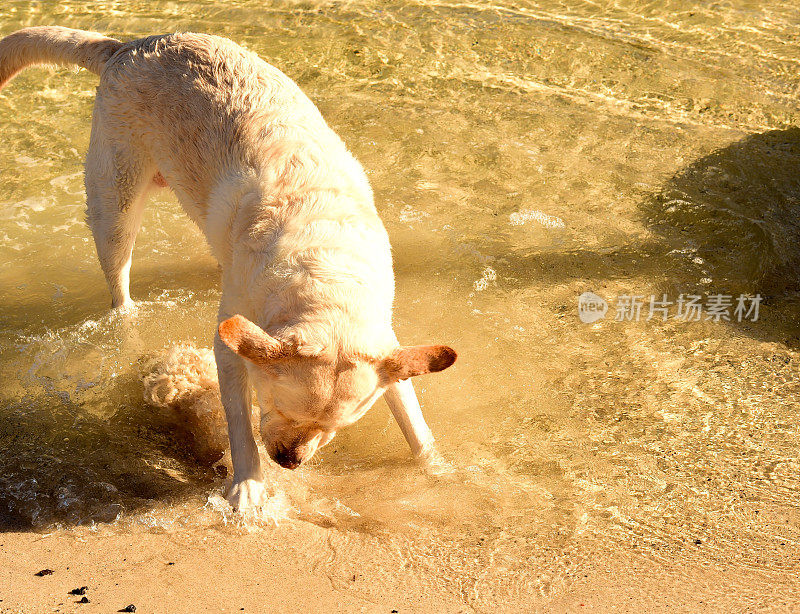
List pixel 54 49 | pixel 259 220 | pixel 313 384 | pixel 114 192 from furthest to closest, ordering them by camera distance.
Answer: pixel 54 49
pixel 114 192
pixel 259 220
pixel 313 384

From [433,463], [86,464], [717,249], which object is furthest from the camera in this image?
[717,249]

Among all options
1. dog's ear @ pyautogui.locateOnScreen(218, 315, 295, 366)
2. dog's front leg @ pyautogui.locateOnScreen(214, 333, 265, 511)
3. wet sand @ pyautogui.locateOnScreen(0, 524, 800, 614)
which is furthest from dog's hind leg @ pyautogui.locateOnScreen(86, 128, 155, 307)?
dog's ear @ pyautogui.locateOnScreen(218, 315, 295, 366)

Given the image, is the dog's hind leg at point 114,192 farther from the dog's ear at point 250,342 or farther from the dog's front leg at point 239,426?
the dog's ear at point 250,342

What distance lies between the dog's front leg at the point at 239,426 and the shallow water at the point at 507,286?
18cm

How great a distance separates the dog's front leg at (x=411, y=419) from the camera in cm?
471

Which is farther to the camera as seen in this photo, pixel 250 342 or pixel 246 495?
pixel 246 495

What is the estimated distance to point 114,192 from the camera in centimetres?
530

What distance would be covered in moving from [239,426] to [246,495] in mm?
371

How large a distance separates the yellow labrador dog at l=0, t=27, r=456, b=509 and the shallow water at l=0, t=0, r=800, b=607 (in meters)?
0.64

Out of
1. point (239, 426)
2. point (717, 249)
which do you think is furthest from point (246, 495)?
point (717, 249)

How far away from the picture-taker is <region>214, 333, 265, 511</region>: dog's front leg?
431cm

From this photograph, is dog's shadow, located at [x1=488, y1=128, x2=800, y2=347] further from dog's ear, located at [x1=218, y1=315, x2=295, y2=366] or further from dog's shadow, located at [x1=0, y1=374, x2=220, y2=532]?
dog's ear, located at [x1=218, y1=315, x2=295, y2=366]

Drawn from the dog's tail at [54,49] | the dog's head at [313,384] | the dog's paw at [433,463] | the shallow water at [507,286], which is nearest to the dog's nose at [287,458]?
the dog's head at [313,384]

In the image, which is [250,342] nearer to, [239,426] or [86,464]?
[239,426]
